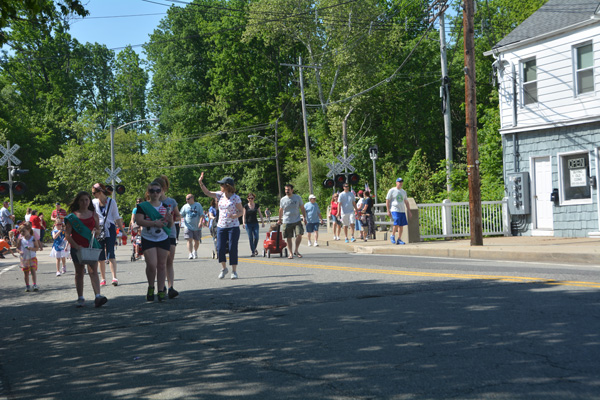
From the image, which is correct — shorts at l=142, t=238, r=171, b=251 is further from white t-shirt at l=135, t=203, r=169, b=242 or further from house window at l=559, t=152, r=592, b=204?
house window at l=559, t=152, r=592, b=204

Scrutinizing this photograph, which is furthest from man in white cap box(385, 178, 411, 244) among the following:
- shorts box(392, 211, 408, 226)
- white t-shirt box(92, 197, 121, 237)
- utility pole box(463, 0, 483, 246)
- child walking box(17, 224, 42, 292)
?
child walking box(17, 224, 42, 292)

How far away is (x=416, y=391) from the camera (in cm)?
456

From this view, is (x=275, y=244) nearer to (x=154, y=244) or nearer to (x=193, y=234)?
(x=193, y=234)

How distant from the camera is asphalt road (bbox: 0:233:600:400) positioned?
485cm

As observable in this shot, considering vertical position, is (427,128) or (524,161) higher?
(427,128)

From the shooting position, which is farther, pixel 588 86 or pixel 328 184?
pixel 328 184

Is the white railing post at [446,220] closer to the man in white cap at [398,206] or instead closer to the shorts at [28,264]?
the man in white cap at [398,206]

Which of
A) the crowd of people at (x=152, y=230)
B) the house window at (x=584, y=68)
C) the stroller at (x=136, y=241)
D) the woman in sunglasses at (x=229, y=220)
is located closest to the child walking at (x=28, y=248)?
the crowd of people at (x=152, y=230)

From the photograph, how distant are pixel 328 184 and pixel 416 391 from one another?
20647mm

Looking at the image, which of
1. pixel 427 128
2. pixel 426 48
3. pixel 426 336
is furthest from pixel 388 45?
pixel 426 336

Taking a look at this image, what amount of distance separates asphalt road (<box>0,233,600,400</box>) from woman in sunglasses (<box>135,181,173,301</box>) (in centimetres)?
45

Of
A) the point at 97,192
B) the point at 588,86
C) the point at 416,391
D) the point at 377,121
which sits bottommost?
the point at 416,391

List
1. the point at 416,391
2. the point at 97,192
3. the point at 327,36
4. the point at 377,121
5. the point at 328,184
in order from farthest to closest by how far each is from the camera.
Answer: the point at 377,121 → the point at 327,36 → the point at 328,184 → the point at 97,192 → the point at 416,391

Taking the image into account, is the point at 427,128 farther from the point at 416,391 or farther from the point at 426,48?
the point at 416,391
